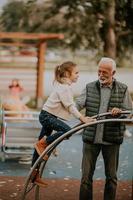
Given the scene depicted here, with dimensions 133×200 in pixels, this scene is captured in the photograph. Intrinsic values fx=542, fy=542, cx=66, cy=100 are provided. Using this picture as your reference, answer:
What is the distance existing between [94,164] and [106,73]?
0.86 meters

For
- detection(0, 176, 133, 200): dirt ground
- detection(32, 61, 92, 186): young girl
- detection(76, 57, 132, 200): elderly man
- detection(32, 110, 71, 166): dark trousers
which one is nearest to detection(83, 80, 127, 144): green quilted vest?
detection(76, 57, 132, 200): elderly man

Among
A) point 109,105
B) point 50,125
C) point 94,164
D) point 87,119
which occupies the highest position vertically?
point 109,105

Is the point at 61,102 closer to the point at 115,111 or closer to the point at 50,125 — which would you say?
the point at 50,125

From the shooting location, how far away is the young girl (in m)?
5.11

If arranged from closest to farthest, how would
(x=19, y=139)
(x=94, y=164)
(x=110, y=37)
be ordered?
(x=94, y=164) < (x=19, y=139) < (x=110, y=37)

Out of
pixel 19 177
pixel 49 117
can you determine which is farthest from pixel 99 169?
pixel 49 117

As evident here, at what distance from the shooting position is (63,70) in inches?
203

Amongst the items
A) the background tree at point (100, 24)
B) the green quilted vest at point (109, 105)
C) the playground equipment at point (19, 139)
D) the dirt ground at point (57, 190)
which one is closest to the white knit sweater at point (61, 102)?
the green quilted vest at point (109, 105)

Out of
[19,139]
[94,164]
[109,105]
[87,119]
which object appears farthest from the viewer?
[19,139]

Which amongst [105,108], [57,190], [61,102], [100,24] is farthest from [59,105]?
[100,24]

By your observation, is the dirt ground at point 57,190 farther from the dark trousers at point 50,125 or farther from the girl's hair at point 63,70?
the girl's hair at point 63,70

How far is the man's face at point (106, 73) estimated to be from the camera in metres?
4.67

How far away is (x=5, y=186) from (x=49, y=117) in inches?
56.0

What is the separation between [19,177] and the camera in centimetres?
694
